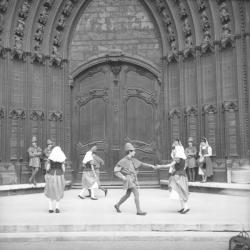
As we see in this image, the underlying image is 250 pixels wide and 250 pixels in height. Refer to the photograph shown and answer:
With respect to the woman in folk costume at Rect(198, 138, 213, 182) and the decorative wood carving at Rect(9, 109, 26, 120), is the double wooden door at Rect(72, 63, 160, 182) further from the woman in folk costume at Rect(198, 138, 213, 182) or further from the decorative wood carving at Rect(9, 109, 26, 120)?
the woman in folk costume at Rect(198, 138, 213, 182)

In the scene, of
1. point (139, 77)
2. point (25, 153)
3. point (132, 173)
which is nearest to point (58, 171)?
point (132, 173)

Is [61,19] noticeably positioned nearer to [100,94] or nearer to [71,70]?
[71,70]

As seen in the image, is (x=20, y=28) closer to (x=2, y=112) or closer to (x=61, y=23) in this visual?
(x=61, y=23)

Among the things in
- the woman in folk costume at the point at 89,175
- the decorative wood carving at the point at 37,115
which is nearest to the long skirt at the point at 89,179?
the woman in folk costume at the point at 89,175

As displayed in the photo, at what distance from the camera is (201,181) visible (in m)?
14.3

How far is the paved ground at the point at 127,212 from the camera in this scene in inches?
315

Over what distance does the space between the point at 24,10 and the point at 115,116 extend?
4828mm

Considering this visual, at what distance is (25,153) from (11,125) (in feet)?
3.39

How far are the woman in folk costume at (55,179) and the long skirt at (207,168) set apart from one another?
5.75 m

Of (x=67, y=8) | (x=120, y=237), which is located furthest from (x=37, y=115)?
(x=120, y=237)

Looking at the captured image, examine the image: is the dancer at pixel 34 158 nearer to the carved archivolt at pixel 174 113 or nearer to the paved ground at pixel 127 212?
the paved ground at pixel 127 212

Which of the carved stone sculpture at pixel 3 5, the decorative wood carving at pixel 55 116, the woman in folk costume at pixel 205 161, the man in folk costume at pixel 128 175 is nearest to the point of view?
the man in folk costume at pixel 128 175

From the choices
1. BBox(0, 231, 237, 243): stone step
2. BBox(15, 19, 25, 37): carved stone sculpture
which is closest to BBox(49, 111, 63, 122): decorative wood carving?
BBox(15, 19, 25, 37): carved stone sculpture

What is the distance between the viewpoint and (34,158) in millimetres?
14367
